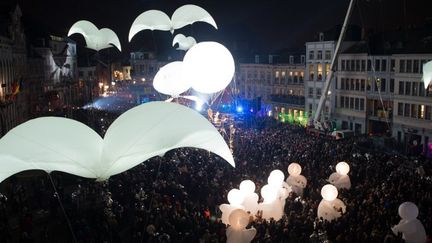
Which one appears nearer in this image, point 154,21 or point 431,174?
point 431,174

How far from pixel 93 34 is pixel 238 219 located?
17618mm

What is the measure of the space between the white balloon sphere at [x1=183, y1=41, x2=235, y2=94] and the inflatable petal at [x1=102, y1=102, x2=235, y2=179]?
7.82 meters

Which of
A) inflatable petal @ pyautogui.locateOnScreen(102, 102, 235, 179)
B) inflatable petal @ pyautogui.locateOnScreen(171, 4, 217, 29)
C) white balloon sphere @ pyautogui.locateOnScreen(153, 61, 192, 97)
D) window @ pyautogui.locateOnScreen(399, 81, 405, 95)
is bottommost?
window @ pyautogui.locateOnScreen(399, 81, 405, 95)

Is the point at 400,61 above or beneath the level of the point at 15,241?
above

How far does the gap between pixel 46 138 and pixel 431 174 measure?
19.1 meters

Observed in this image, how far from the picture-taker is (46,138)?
29.3ft

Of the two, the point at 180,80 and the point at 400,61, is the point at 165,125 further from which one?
the point at 400,61

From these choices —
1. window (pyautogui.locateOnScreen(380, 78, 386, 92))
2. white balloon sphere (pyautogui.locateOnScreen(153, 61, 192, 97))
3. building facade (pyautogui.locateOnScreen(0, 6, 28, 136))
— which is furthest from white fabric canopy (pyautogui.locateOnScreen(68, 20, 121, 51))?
window (pyautogui.locateOnScreen(380, 78, 386, 92))

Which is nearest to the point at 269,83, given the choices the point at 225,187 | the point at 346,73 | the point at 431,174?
the point at 346,73

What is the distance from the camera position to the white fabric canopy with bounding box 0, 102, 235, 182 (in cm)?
869

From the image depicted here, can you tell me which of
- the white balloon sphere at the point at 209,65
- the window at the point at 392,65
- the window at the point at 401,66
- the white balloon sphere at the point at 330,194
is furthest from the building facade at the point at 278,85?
the white balloon sphere at the point at 330,194

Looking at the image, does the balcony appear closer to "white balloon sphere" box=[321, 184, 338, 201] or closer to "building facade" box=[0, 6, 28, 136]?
"building facade" box=[0, 6, 28, 136]

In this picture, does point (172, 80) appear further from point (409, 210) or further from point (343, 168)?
point (409, 210)

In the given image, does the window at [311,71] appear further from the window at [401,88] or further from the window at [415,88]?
the window at [415,88]
